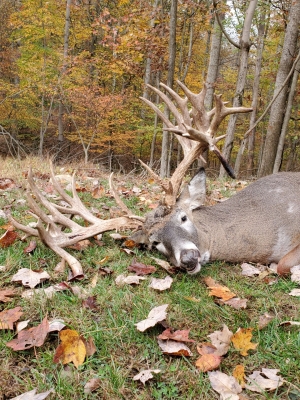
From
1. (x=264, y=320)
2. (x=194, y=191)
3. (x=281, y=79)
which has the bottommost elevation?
(x=264, y=320)

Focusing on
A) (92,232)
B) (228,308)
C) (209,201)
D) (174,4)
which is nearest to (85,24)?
(174,4)

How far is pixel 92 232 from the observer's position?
373 cm

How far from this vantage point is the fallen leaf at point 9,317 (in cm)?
226

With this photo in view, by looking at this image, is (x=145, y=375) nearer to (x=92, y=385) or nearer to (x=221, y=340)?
(x=92, y=385)

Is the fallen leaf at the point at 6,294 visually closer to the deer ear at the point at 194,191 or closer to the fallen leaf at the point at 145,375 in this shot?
the fallen leaf at the point at 145,375

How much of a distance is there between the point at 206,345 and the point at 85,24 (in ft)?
73.1

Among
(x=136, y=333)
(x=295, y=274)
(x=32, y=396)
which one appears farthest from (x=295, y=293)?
(x=32, y=396)

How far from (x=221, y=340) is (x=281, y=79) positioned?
31.4ft

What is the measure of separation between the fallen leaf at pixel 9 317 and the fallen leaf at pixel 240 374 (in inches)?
51.3

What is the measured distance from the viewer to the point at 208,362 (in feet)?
6.67

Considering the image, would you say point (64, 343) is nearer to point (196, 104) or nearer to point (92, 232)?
point (92, 232)

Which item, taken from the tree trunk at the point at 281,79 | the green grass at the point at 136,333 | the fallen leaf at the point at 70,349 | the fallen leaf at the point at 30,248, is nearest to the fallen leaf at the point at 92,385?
the green grass at the point at 136,333

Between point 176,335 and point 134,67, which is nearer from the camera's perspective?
point 176,335

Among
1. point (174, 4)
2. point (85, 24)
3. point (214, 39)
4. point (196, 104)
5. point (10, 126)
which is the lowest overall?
point (10, 126)
